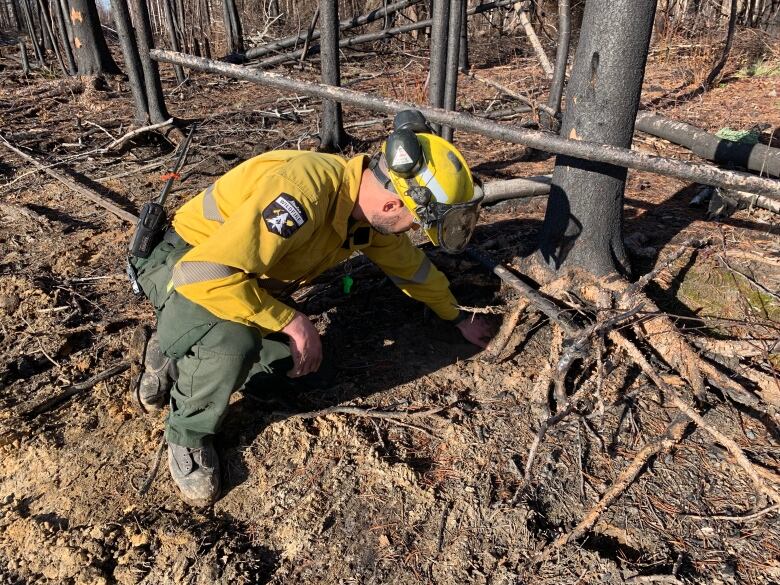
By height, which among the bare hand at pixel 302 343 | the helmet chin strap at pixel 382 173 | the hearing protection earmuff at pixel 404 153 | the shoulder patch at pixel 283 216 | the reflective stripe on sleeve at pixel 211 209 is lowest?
the bare hand at pixel 302 343

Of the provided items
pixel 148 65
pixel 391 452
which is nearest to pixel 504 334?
pixel 391 452

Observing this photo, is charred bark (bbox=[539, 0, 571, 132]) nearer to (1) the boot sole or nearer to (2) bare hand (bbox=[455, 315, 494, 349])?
(2) bare hand (bbox=[455, 315, 494, 349])

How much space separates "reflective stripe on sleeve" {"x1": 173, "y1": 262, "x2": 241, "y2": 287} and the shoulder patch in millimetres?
237

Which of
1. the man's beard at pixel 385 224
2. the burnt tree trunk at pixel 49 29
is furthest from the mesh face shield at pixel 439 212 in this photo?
the burnt tree trunk at pixel 49 29

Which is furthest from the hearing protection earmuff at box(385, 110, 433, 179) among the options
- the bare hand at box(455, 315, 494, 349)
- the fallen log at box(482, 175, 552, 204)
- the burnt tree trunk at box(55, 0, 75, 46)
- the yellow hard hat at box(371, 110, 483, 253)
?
the burnt tree trunk at box(55, 0, 75, 46)

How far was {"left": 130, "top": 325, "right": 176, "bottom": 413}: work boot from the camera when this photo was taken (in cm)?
280

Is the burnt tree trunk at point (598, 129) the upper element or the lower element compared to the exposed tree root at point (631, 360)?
upper

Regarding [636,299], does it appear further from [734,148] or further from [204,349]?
[734,148]

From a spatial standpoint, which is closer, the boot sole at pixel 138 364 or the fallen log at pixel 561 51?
the boot sole at pixel 138 364

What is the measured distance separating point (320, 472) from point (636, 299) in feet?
5.63

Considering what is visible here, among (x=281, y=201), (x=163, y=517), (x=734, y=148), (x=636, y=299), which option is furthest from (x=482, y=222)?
(x=163, y=517)

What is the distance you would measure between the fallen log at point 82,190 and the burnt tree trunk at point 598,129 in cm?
323

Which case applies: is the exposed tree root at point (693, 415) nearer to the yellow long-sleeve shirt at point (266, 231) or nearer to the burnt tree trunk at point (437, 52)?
the yellow long-sleeve shirt at point (266, 231)

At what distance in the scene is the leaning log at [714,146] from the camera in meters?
4.38
